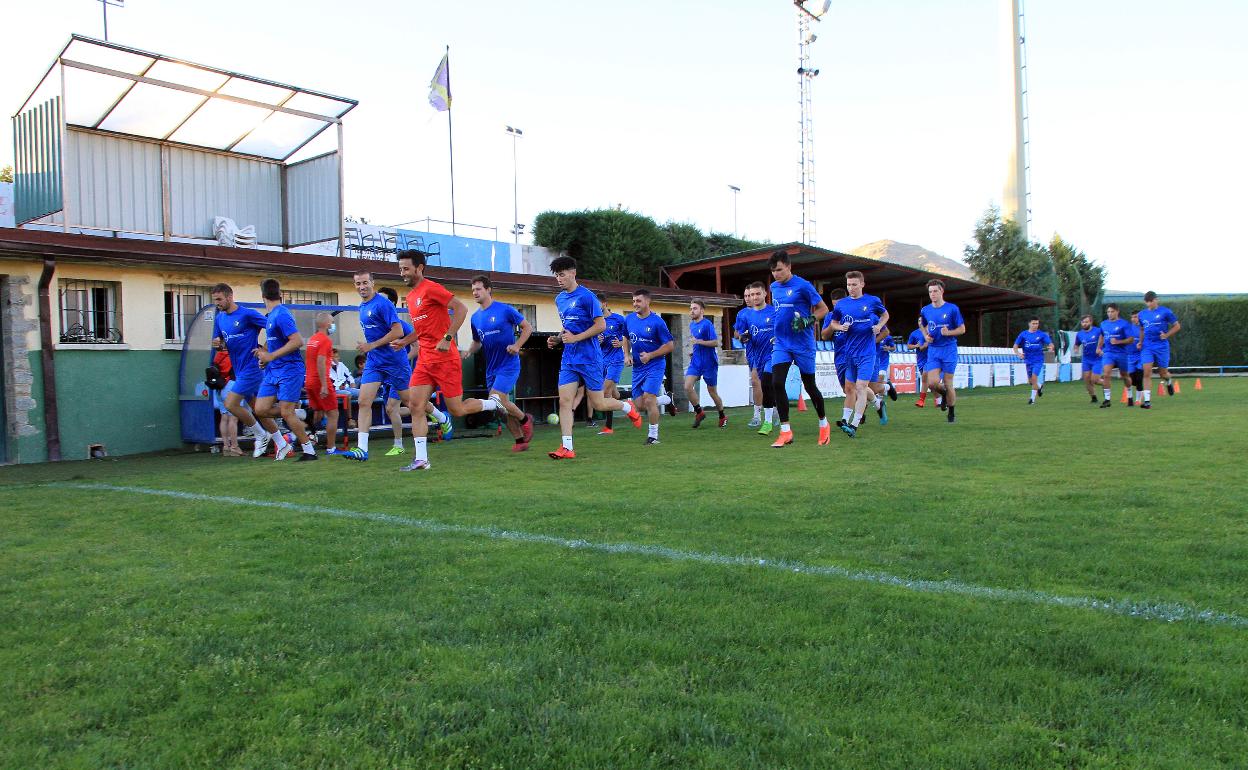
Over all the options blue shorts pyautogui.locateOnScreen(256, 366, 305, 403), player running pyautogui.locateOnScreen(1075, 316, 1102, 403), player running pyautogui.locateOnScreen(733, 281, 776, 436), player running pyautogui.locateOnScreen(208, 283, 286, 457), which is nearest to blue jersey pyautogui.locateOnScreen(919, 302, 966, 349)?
player running pyautogui.locateOnScreen(733, 281, 776, 436)

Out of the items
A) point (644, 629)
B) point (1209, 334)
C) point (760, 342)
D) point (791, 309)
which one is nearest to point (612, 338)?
point (760, 342)

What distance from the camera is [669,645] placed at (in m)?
3.01

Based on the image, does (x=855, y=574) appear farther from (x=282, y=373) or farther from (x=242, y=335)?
(x=242, y=335)

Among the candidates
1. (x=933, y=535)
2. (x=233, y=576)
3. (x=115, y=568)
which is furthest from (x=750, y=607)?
(x=115, y=568)

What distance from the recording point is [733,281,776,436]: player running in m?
12.4

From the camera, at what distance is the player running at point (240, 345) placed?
10242mm

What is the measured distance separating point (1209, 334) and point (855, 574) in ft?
187

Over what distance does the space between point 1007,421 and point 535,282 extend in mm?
9328

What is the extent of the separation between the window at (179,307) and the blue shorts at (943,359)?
441 inches

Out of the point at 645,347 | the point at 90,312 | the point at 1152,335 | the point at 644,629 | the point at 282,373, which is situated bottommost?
the point at 644,629

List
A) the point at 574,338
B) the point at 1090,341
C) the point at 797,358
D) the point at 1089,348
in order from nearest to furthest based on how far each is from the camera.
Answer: the point at 574,338, the point at 797,358, the point at 1090,341, the point at 1089,348

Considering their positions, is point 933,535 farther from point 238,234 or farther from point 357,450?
point 238,234

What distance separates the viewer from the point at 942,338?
1398 centimetres

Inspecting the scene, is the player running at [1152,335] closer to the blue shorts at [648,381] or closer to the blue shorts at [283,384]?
the blue shorts at [648,381]
